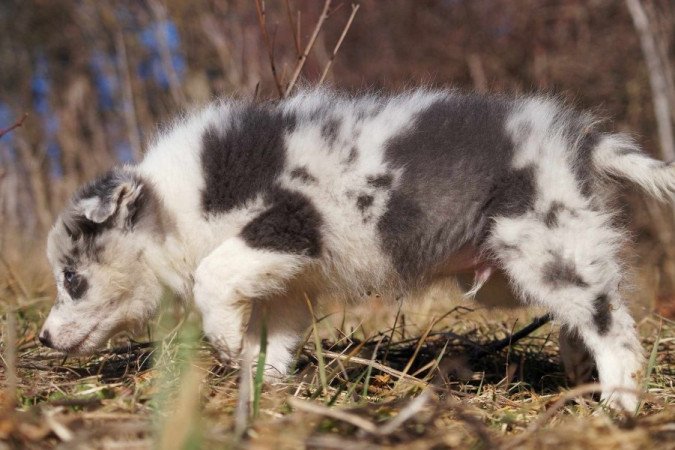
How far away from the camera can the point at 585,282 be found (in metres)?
3.05

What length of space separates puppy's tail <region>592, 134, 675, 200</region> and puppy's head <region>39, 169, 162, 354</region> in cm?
199

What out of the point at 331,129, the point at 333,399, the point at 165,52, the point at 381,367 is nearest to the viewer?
the point at 333,399

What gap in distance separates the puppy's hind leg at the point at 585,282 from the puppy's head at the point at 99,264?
166 cm

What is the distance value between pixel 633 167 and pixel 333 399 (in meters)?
1.69

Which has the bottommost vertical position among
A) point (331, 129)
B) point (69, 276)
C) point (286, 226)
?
point (69, 276)

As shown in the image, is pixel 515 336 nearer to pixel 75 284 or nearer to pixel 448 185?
pixel 448 185

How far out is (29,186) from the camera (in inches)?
367

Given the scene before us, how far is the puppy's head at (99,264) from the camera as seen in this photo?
3434 mm

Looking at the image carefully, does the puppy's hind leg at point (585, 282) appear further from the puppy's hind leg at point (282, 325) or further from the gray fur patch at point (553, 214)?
the puppy's hind leg at point (282, 325)

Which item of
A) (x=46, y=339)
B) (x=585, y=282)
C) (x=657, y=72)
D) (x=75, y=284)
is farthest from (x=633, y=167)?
(x=657, y=72)

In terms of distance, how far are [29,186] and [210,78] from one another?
2812 mm

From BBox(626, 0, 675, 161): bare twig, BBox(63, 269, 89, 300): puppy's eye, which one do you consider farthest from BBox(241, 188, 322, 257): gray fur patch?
BBox(626, 0, 675, 161): bare twig

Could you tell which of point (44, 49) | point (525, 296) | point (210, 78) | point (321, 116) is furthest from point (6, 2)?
point (525, 296)

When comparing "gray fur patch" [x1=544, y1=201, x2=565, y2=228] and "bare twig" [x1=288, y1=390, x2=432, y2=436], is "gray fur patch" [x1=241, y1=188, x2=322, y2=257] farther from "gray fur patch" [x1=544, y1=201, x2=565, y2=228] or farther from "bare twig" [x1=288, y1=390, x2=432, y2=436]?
"bare twig" [x1=288, y1=390, x2=432, y2=436]
